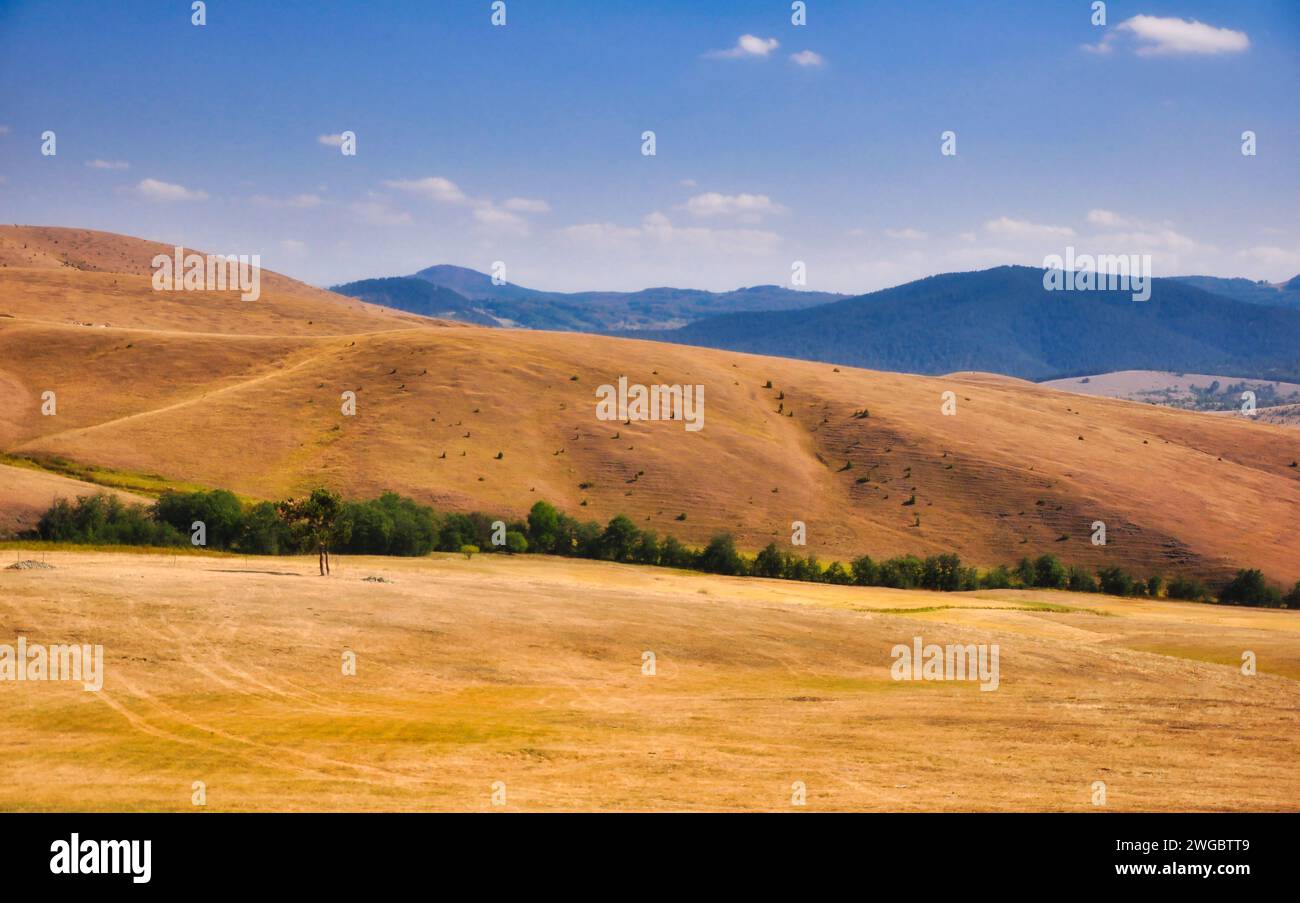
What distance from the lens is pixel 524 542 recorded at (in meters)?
98.3

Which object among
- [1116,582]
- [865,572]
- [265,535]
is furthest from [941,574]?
[265,535]

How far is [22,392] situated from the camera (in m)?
133

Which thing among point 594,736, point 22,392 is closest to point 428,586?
point 594,736

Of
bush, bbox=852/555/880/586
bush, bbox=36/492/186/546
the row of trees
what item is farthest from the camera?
bush, bbox=852/555/880/586

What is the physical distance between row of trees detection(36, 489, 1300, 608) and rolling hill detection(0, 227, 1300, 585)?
22.6ft

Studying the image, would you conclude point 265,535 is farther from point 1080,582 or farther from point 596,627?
point 1080,582

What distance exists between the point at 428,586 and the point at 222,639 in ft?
52.9

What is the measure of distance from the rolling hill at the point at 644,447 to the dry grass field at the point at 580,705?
47557mm

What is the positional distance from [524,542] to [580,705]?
58.0 m

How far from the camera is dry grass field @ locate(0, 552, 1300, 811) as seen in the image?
30031 mm

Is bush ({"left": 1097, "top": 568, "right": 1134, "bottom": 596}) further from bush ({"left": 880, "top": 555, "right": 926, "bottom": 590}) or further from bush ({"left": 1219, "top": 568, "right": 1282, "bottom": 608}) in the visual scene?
bush ({"left": 880, "top": 555, "right": 926, "bottom": 590})

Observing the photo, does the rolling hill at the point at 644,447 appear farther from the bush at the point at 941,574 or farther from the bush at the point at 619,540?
the bush at the point at 941,574

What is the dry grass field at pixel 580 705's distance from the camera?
1182 inches

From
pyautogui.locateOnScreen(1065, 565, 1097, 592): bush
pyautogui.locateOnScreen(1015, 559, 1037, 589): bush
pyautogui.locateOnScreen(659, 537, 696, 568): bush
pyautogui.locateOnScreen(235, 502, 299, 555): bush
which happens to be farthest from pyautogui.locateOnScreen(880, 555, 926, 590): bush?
pyautogui.locateOnScreen(235, 502, 299, 555): bush
